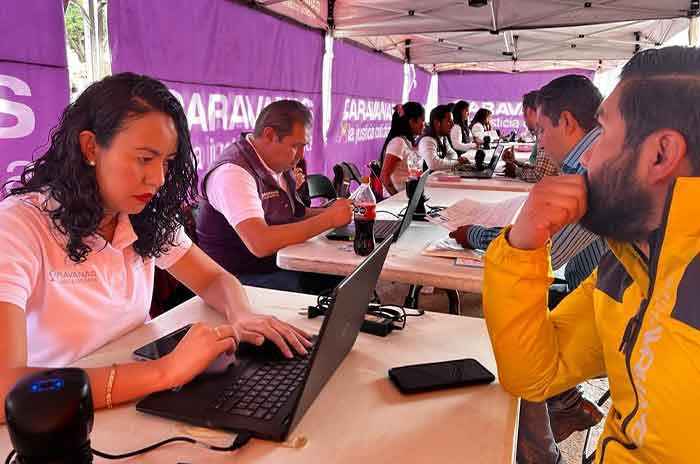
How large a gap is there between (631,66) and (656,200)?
225 millimetres

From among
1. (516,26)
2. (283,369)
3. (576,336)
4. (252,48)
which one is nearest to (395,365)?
(283,369)

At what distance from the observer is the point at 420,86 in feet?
37.3

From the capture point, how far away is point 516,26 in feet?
18.4

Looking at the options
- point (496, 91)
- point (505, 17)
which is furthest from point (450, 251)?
point (496, 91)

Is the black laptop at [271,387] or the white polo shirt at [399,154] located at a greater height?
the white polo shirt at [399,154]

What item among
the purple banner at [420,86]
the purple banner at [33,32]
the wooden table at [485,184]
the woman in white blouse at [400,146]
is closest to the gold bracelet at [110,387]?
the purple banner at [33,32]

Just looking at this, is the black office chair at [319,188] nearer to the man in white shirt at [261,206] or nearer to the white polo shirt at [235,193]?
the man in white shirt at [261,206]

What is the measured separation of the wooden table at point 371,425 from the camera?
2.68ft

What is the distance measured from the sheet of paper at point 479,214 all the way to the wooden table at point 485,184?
148 centimetres

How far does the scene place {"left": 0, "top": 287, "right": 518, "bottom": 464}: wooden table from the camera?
2.68ft

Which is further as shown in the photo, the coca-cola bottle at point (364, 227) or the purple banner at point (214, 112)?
the purple banner at point (214, 112)

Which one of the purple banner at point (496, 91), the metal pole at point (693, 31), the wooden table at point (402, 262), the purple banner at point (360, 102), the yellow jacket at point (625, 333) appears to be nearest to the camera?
the yellow jacket at point (625, 333)

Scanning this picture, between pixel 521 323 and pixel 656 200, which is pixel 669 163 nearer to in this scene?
pixel 656 200

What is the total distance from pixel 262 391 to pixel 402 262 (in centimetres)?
97
